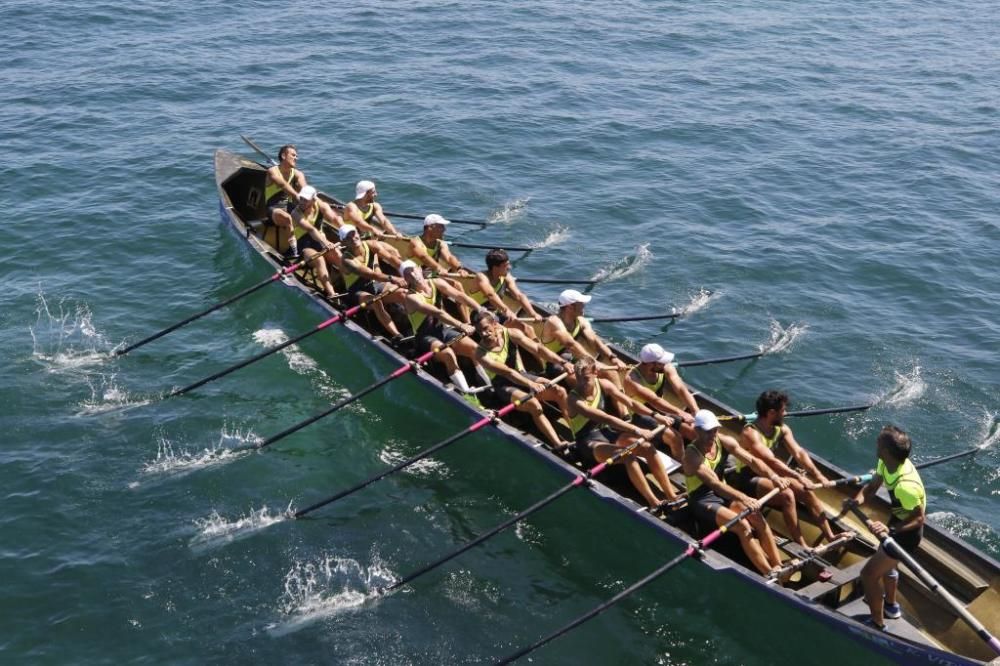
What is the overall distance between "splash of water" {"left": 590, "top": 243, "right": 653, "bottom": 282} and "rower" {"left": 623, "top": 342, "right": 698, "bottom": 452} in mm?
8199

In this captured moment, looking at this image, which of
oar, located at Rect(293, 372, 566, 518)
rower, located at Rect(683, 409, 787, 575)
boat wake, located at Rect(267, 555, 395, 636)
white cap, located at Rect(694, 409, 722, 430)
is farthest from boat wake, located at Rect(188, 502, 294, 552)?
white cap, located at Rect(694, 409, 722, 430)

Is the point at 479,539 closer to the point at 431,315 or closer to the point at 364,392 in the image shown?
the point at 364,392

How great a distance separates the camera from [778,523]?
1568cm

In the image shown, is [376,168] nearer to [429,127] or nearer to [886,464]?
[429,127]

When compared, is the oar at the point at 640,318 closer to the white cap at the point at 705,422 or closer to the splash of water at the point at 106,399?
the white cap at the point at 705,422

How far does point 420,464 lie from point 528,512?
12.1 feet

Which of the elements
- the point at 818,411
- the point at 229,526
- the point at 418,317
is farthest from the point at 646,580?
the point at 418,317

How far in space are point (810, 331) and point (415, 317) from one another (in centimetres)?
939

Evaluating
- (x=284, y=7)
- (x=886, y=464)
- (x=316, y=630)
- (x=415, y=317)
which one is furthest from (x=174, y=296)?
(x=284, y=7)

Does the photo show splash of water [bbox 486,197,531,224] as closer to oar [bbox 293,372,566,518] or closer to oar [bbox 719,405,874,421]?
oar [bbox 719,405,874,421]

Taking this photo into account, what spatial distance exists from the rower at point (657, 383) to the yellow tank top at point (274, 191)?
11389 millimetres

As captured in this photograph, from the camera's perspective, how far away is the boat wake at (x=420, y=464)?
18188 millimetres

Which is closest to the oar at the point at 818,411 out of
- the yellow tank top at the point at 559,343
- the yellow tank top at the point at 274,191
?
the yellow tank top at the point at 559,343

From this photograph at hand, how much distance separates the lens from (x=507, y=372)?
708 inches
